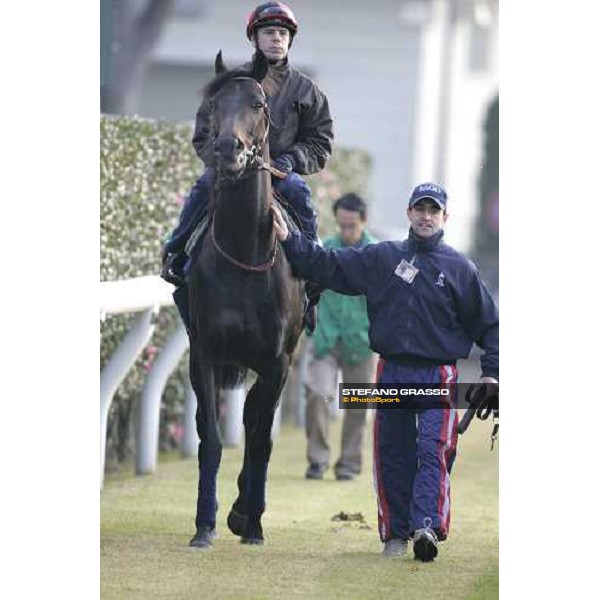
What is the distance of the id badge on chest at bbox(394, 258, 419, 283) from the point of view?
7.87 meters

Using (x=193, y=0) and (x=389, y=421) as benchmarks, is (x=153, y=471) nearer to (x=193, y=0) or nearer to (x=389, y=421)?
(x=389, y=421)

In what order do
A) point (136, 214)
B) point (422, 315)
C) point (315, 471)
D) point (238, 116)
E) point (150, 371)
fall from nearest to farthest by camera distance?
point (238, 116) → point (422, 315) → point (150, 371) → point (136, 214) → point (315, 471)

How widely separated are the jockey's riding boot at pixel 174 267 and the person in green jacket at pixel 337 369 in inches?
107

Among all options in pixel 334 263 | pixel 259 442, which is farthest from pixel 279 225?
Answer: pixel 259 442

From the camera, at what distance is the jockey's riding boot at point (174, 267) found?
8.20 meters

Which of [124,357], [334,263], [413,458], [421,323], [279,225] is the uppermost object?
[279,225]

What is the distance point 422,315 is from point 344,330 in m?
3.46

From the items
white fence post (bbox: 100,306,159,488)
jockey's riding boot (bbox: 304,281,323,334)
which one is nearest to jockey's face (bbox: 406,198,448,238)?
jockey's riding boot (bbox: 304,281,323,334)

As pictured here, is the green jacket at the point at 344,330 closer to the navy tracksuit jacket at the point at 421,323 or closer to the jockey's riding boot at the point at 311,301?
the jockey's riding boot at the point at 311,301

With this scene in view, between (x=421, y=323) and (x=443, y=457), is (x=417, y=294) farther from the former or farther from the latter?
(x=443, y=457)

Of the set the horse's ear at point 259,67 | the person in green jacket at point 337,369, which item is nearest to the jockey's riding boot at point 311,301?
the horse's ear at point 259,67

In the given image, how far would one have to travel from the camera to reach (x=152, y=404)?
1070 centimetres

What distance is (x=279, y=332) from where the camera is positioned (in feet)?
26.2
